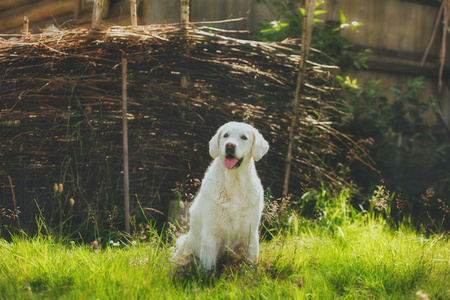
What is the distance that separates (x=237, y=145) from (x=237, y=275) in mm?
939

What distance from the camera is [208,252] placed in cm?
340

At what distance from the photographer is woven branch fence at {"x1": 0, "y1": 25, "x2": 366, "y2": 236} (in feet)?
15.8

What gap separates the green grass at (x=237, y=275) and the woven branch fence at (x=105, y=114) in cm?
109

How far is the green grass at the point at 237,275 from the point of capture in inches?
114

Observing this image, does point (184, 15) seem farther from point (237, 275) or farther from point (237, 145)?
point (237, 275)

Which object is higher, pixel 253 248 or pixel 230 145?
pixel 230 145

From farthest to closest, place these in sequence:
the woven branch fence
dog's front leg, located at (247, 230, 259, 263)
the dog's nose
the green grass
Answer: the woven branch fence, dog's front leg, located at (247, 230, 259, 263), the dog's nose, the green grass

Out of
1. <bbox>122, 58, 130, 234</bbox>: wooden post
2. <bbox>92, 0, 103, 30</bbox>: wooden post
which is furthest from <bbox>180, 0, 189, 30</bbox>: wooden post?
<bbox>92, 0, 103, 30</bbox>: wooden post

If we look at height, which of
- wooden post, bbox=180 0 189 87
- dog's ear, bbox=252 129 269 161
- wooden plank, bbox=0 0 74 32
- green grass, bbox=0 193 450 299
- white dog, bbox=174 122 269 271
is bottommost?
green grass, bbox=0 193 450 299

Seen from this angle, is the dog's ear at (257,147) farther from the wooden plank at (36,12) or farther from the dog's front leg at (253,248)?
the wooden plank at (36,12)

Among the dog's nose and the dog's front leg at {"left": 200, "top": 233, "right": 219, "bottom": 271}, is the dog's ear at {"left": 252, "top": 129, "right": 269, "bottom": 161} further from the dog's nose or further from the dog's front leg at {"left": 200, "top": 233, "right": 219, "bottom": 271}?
the dog's front leg at {"left": 200, "top": 233, "right": 219, "bottom": 271}

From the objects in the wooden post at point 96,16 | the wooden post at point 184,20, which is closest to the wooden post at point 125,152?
the wooden post at point 96,16

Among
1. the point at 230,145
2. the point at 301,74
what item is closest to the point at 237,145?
the point at 230,145

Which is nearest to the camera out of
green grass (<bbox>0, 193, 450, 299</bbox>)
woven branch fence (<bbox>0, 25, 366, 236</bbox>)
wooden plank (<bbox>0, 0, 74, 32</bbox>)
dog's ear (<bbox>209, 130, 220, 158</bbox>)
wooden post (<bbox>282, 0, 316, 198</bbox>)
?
green grass (<bbox>0, 193, 450, 299</bbox>)
